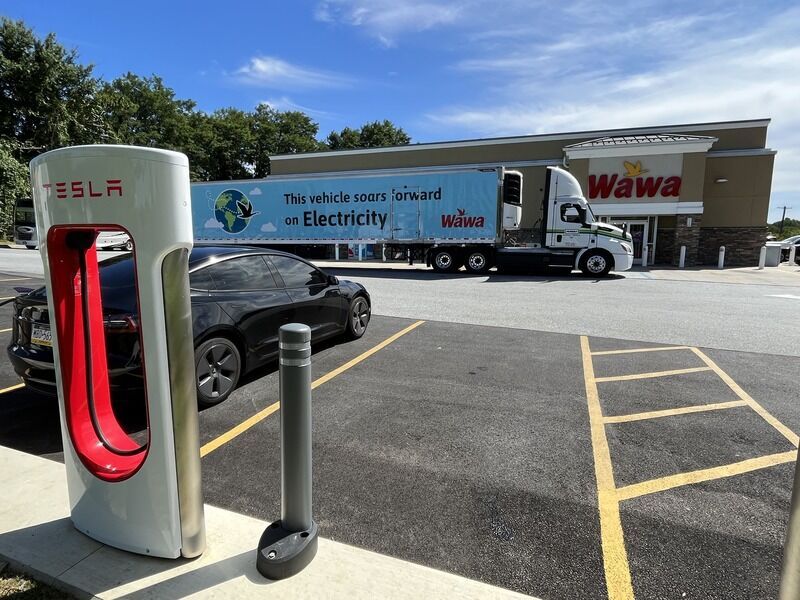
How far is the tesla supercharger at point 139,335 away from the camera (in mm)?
2025

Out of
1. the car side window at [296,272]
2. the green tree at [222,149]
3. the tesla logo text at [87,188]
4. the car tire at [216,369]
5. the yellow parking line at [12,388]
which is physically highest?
the green tree at [222,149]

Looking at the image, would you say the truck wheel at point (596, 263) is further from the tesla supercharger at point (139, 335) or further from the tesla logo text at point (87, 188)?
the tesla logo text at point (87, 188)

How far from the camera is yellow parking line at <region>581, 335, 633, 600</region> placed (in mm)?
2249

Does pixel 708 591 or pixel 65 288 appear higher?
pixel 65 288

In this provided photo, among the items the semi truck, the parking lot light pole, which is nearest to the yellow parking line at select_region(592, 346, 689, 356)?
the parking lot light pole

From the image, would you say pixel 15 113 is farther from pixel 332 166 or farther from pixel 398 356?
pixel 398 356

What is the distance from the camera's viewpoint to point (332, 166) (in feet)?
104

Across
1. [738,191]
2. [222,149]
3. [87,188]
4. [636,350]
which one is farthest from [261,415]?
[222,149]

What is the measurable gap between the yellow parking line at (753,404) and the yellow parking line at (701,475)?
33 cm

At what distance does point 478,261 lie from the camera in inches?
706

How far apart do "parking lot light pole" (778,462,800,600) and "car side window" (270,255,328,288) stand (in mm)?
4659

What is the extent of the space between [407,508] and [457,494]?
1.13 ft

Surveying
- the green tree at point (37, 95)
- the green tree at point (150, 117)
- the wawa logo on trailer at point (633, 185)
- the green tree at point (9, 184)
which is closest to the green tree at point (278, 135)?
the green tree at point (150, 117)

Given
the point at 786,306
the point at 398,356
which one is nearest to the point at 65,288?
the point at 398,356
